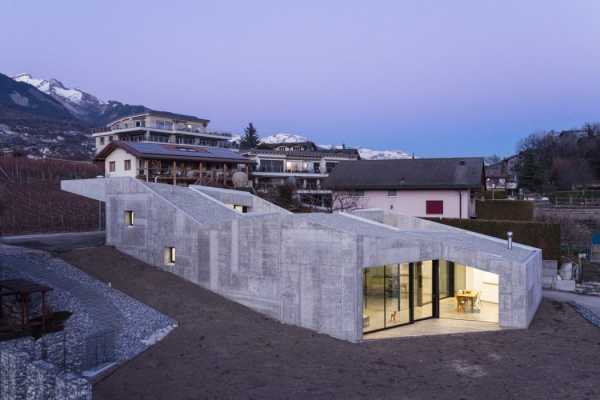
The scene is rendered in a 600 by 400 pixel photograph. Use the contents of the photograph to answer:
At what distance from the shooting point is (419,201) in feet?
127

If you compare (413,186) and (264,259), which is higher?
(413,186)

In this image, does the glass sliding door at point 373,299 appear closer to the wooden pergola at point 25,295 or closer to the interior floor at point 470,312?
the interior floor at point 470,312

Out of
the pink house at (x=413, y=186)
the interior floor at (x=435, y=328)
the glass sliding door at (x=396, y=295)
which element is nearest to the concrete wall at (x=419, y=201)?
the pink house at (x=413, y=186)

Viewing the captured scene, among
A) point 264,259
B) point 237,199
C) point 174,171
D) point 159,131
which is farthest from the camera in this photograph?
point 159,131

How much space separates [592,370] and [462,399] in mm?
4997

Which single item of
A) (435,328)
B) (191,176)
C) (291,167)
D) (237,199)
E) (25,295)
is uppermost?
(291,167)

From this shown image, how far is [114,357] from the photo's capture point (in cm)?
1394

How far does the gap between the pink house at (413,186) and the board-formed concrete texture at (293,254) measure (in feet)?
43.1

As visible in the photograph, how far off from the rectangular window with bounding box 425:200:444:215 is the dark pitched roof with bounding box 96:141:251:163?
62.8 ft

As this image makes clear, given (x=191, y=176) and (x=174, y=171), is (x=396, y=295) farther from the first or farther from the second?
(x=191, y=176)

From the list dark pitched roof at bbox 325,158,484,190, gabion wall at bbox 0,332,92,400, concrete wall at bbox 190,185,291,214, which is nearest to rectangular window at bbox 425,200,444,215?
dark pitched roof at bbox 325,158,484,190

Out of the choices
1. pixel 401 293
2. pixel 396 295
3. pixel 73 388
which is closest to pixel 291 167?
pixel 401 293

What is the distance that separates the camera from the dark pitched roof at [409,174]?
37.5m

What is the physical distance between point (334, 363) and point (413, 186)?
87.1ft
